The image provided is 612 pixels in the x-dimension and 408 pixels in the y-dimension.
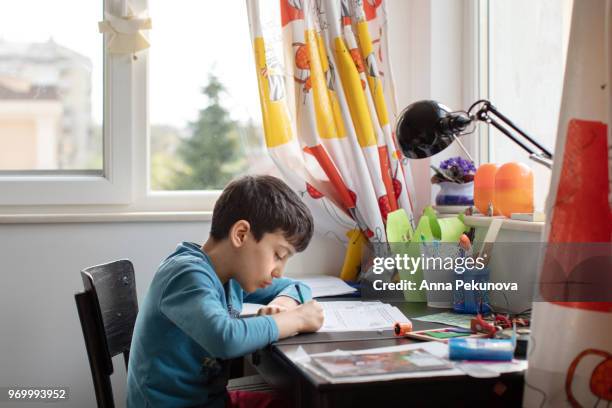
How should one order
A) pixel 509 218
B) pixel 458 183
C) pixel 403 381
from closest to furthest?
pixel 403 381 < pixel 509 218 < pixel 458 183

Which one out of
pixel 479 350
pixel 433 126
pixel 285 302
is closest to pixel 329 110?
pixel 433 126

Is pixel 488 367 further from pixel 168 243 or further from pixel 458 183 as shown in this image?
pixel 168 243

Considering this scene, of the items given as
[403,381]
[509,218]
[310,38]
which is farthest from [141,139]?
[403,381]

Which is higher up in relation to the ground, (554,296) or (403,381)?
(554,296)

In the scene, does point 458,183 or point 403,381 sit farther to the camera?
point 458,183

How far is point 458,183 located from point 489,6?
0.60 m

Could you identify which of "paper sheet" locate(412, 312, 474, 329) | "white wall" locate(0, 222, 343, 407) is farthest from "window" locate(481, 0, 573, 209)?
"white wall" locate(0, 222, 343, 407)

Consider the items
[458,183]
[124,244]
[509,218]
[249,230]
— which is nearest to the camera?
[249,230]

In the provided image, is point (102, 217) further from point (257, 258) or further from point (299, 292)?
point (257, 258)

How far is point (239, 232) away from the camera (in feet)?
4.66

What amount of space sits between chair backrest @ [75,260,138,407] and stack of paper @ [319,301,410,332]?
441 millimetres

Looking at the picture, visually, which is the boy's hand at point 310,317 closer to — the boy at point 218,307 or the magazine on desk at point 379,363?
the boy at point 218,307

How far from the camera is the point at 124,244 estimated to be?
2.23 meters

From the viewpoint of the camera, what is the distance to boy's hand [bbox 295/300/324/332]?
139 cm
